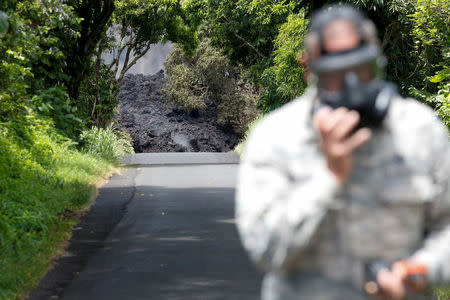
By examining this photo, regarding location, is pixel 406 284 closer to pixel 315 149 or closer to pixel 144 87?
pixel 315 149

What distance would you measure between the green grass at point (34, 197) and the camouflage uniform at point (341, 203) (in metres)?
5.05

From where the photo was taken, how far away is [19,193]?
1066 cm

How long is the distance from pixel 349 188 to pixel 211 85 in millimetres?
53394

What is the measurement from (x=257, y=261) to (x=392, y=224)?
1.29ft

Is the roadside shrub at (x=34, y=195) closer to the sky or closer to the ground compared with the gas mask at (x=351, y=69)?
closer to the ground

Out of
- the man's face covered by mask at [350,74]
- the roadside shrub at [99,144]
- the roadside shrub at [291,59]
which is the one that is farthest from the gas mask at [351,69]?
the roadside shrub at [291,59]

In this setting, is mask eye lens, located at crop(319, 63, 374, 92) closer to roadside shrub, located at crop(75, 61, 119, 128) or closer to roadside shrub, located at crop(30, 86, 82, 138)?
roadside shrub, located at crop(30, 86, 82, 138)

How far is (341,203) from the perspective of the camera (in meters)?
2.07

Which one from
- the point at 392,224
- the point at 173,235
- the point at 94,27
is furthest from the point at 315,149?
the point at 94,27

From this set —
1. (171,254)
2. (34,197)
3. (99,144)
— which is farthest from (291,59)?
(171,254)

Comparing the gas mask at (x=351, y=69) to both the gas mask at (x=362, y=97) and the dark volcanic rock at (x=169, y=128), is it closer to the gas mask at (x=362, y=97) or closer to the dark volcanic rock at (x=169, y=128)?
the gas mask at (x=362, y=97)

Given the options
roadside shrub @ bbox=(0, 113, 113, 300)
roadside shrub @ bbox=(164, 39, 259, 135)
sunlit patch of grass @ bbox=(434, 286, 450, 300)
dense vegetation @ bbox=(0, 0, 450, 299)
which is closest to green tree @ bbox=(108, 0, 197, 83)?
dense vegetation @ bbox=(0, 0, 450, 299)

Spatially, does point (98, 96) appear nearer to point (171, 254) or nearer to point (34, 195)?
point (34, 195)

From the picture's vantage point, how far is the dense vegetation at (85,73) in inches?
406
